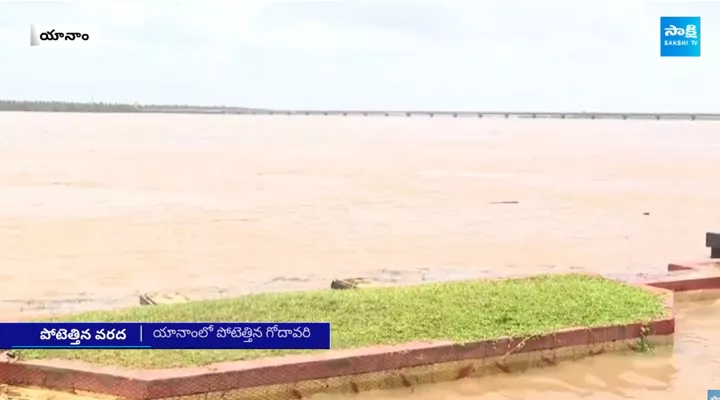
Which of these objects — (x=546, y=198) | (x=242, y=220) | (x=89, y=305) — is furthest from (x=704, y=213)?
(x=89, y=305)

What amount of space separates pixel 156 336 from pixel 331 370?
1.15 metres

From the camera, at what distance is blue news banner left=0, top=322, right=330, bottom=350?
5.44 metres

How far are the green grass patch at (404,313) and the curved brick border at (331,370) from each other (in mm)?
95

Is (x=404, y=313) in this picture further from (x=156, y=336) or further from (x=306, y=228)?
(x=306, y=228)

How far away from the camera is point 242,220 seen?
15.0 metres

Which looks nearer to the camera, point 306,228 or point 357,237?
point 357,237

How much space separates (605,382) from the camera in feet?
19.7

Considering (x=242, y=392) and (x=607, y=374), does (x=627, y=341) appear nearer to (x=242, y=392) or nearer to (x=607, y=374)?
(x=607, y=374)

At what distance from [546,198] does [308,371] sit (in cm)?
1583

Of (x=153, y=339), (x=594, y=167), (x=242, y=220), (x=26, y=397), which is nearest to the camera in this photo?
(x=26, y=397)

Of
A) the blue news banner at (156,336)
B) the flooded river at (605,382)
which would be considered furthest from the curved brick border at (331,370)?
the blue news banner at (156,336)

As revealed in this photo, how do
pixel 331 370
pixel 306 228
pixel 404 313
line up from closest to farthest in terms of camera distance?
pixel 331 370
pixel 404 313
pixel 306 228

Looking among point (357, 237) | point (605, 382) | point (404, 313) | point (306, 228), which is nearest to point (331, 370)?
point (404, 313)

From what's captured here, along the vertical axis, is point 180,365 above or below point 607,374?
above
